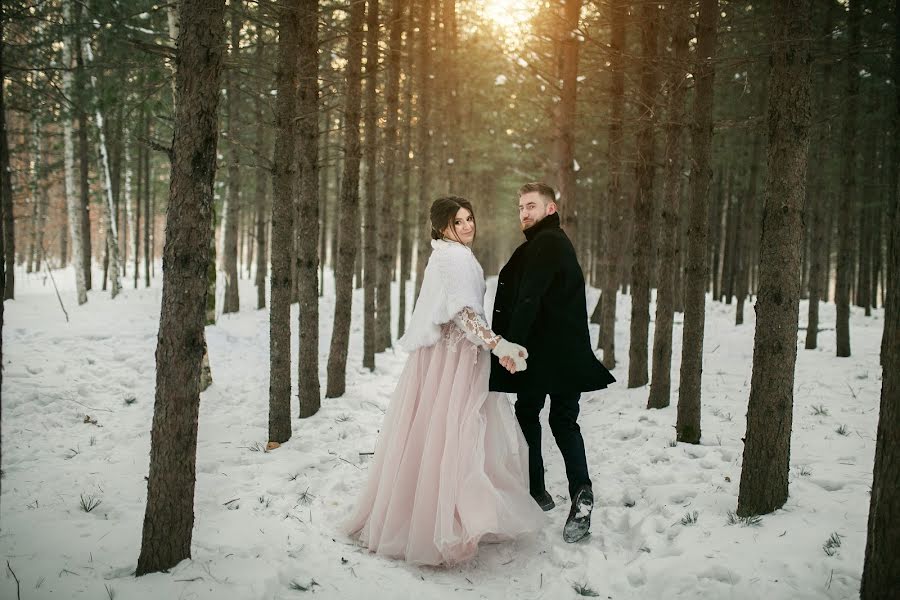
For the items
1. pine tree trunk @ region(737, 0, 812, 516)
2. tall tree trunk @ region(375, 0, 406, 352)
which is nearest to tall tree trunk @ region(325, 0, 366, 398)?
tall tree trunk @ region(375, 0, 406, 352)

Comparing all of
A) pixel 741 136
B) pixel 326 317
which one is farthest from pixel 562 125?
pixel 741 136

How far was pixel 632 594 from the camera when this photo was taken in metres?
3.33

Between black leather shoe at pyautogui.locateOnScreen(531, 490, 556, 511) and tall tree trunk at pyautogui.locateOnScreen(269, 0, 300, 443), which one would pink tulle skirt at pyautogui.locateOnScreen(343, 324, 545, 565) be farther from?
tall tree trunk at pyautogui.locateOnScreen(269, 0, 300, 443)

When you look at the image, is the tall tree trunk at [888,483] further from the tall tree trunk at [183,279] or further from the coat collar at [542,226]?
the tall tree trunk at [183,279]

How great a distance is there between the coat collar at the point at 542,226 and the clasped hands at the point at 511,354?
104cm

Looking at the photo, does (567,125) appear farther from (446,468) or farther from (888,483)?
(888,483)

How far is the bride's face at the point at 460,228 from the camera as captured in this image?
4.30 m

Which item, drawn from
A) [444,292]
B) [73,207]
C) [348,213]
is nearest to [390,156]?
[348,213]

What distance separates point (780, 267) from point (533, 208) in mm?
1916

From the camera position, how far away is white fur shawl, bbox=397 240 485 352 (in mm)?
4129

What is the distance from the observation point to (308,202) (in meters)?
6.92

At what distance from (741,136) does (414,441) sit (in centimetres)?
1809

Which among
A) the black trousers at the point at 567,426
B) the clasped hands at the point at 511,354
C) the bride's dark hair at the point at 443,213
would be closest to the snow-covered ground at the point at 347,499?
the black trousers at the point at 567,426

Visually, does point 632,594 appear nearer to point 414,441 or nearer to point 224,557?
point 414,441
